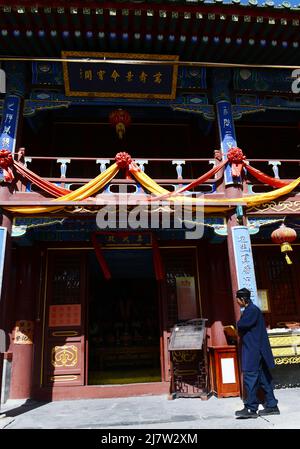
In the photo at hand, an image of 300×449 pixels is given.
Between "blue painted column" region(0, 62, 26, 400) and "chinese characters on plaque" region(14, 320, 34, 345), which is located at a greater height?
"blue painted column" region(0, 62, 26, 400)

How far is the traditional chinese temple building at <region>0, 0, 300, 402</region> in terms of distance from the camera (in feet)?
22.3

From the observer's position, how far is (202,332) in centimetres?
723

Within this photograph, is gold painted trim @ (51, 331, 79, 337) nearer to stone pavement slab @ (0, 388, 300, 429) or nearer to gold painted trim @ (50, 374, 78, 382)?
gold painted trim @ (50, 374, 78, 382)

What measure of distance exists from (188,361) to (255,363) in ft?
8.44

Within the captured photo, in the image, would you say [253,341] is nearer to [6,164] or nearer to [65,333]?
[65,333]

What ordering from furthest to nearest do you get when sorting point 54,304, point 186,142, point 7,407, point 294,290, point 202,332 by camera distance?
point 186,142, point 294,290, point 54,304, point 202,332, point 7,407

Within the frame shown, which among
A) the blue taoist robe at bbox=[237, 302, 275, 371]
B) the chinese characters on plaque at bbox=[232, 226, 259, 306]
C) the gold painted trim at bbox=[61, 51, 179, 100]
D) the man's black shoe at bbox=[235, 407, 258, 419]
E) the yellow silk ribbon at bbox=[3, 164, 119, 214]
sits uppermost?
the gold painted trim at bbox=[61, 51, 179, 100]

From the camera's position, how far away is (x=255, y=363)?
5129mm

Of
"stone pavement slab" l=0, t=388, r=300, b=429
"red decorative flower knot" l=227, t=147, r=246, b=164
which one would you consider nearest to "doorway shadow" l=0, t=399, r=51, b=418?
"stone pavement slab" l=0, t=388, r=300, b=429

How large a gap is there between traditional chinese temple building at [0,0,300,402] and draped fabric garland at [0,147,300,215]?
26 millimetres

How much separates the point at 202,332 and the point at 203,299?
117 centimetres

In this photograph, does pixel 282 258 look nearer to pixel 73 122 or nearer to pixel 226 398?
pixel 226 398
